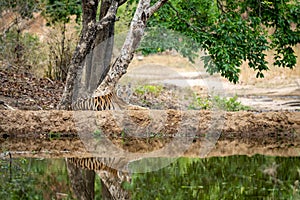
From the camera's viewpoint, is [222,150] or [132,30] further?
[132,30]

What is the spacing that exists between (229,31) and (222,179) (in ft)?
13.2

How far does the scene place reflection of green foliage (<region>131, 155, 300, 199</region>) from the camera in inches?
223

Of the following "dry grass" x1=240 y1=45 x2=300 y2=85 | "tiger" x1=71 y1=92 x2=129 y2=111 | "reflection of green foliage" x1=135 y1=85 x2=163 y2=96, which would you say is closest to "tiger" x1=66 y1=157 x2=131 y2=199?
"tiger" x1=71 y1=92 x2=129 y2=111

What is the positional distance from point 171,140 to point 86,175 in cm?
238

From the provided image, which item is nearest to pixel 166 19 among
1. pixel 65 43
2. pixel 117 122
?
pixel 117 122

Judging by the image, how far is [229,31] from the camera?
32.6 feet

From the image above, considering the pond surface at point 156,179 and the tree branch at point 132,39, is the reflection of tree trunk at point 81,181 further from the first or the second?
the tree branch at point 132,39

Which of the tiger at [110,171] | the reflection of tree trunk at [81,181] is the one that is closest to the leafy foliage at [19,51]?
the tiger at [110,171]

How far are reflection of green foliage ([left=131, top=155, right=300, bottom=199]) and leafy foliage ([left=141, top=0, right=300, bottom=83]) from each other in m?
2.45

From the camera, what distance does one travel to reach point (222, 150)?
8.03 meters

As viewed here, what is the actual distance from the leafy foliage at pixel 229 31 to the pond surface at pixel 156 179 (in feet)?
8.31

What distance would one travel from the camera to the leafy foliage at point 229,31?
9.72 meters

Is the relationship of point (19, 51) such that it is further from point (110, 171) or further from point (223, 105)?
point (110, 171)

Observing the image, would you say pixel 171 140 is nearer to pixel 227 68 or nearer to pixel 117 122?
pixel 117 122
